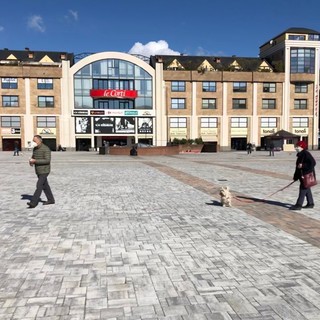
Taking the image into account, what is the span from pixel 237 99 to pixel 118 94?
20.5m

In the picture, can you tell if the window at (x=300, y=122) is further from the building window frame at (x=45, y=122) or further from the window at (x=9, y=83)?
the window at (x=9, y=83)

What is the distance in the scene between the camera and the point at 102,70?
180 ft

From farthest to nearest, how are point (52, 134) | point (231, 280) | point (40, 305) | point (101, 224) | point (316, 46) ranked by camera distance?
point (316, 46) → point (52, 134) → point (101, 224) → point (231, 280) → point (40, 305)

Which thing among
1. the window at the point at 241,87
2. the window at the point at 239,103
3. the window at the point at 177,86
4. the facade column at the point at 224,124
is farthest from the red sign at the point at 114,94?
the window at the point at 241,87

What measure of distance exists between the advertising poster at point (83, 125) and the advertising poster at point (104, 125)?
→ 113 cm

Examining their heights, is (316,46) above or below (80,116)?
above

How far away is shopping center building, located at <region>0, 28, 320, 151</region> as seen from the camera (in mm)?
53594

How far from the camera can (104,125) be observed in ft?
183

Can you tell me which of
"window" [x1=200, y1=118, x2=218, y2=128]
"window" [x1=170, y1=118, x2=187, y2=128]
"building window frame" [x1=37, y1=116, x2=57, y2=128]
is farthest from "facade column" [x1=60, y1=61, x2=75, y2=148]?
"window" [x1=200, y1=118, x2=218, y2=128]

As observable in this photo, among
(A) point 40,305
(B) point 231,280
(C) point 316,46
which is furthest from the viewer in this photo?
(C) point 316,46

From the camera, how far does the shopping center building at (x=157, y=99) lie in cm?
5359

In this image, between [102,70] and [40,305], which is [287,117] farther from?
[40,305]

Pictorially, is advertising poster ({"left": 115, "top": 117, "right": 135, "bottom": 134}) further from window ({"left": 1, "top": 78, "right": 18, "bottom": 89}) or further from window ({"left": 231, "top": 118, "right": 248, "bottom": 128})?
window ({"left": 231, "top": 118, "right": 248, "bottom": 128})

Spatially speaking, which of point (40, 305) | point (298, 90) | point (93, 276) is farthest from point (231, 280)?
point (298, 90)
